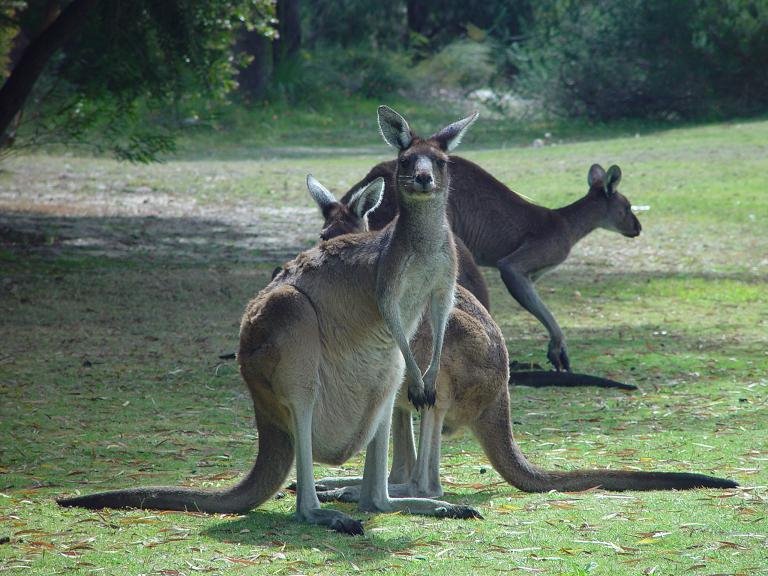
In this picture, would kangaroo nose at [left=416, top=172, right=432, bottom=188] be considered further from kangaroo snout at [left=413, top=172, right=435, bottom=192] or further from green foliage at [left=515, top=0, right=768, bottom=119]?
green foliage at [left=515, top=0, right=768, bottom=119]

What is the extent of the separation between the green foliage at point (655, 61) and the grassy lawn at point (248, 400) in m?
3.05

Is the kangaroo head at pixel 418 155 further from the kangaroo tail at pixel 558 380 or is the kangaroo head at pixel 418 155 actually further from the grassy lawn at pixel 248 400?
the kangaroo tail at pixel 558 380

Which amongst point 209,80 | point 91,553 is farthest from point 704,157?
point 91,553

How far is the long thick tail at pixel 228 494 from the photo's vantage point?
3.81 meters

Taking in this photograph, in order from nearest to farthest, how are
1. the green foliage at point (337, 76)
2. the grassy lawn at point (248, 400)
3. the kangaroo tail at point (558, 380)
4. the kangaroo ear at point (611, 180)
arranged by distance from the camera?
the grassy lawn at point (248, 400) → the kangaroo tail at point (558, 380) → the kangaroo ear at point (611, 180) → the green foliage at point (337, 76)

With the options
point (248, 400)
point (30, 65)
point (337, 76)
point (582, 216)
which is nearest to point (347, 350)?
point (248, 400)

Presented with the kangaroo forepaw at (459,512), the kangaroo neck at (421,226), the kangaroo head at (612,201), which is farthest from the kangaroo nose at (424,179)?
the kangaroo head at (612,201)

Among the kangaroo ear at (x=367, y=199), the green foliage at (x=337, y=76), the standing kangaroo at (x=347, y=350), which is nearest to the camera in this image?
the standing kangaroo at (x=347, y=350)

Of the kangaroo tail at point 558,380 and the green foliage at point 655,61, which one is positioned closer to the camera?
the kangaroo tail at point 558,380

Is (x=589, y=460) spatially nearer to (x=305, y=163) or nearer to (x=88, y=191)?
(x=88, y=191)

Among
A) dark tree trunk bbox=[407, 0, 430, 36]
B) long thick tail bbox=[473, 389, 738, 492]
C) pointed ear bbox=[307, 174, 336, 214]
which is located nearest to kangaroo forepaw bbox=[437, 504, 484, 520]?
long thick tail bbox=[473, 389, 738, 492]

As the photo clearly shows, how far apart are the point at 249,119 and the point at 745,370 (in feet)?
46.9

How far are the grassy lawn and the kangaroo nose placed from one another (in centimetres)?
102

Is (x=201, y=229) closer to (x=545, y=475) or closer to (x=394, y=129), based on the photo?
(x=394, y=129)
